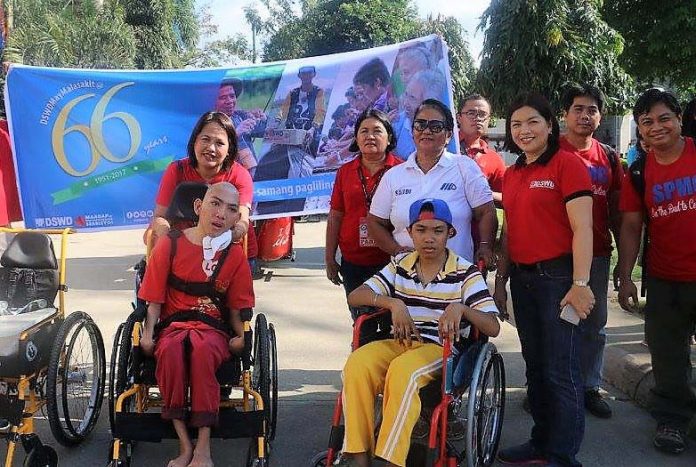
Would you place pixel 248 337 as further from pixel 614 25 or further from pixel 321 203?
pixel 614 25

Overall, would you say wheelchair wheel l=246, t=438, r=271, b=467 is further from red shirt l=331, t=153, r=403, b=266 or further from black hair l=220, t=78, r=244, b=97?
black hair l=220, t=78, r=244, b=97

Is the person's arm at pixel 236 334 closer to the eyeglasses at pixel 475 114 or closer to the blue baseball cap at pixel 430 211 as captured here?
the blue baseball cap at pixel 430 211

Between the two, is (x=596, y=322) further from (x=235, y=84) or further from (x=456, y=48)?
(x=456, y=48)

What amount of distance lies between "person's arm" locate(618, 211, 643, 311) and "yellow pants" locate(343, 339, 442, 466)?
105cm

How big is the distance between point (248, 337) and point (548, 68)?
7.11 metres

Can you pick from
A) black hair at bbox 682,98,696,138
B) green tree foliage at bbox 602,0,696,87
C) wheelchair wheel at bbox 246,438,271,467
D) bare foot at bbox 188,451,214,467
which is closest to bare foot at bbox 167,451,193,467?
bare foot at bbox 188,451,214,467

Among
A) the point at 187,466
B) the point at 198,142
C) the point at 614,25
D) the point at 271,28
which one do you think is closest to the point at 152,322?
the point at 187,466

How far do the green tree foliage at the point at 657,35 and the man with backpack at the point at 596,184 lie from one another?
10.7m

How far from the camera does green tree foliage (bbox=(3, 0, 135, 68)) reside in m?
18.7

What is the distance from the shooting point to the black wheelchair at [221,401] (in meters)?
2.88

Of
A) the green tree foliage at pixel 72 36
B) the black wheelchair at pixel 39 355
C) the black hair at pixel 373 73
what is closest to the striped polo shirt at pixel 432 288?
the black wheelchair at pixel 39 355

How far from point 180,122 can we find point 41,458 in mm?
3060

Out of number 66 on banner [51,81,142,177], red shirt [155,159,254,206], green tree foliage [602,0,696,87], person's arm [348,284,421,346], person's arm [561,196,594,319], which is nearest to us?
person's arm [561,196,594,319]

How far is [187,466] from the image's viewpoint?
2900 millimetres
